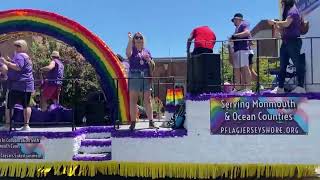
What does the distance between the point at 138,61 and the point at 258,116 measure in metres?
2.32

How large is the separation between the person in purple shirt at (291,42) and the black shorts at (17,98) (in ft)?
14.0

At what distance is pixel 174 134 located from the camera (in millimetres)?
8141

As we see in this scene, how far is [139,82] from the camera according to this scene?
8.77 meters

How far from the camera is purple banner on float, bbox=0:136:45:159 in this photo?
8734 mm

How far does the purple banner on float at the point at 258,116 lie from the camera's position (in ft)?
25.6

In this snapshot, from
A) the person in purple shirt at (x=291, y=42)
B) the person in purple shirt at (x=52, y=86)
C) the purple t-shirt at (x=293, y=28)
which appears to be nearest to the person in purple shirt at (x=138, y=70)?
the person in purple shirt at (x=291, y=42)

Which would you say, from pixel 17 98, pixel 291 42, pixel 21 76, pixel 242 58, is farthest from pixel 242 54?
pixel 17 98

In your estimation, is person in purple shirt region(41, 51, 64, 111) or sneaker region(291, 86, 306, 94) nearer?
sneaker region(291, 86, 306, 94)

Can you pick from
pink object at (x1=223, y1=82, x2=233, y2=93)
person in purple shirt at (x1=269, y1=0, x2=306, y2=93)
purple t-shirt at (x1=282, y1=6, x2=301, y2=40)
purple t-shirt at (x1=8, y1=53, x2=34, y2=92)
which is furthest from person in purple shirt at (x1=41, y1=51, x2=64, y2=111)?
purple t-shirt at (x1=282, y1=6, x2=301, y2=40)

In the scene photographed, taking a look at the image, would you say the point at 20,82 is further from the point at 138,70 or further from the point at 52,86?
the point at 52,86

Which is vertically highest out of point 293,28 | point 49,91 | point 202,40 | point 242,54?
point 293,28

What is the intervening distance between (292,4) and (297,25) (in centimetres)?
41

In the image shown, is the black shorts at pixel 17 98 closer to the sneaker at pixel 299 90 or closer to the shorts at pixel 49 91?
the shorts at pixel 49 91

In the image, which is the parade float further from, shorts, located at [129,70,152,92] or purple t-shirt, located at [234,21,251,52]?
Result: purple t-shirt, located at [234,21,251,52]
